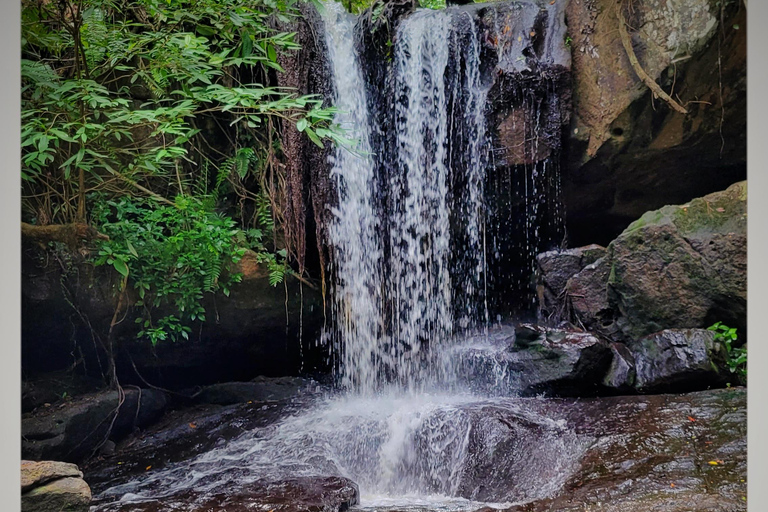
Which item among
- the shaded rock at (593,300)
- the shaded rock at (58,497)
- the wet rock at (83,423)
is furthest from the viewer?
the shaded rock at (593,300)

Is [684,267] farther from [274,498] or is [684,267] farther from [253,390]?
[253,390]

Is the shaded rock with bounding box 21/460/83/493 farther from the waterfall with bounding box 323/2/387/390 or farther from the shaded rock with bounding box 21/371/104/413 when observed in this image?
the waterfall with bounding box 323/2/387/390

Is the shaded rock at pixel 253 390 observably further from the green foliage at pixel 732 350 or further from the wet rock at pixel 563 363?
the green foliage at pixel 732 350

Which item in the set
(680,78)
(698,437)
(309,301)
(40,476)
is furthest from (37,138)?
(680,78)

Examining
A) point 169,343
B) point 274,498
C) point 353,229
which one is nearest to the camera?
A: point 274,498

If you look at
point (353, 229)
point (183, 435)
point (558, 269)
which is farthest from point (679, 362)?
point (183, 435)

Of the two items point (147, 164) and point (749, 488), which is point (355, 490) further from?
point (147, 164)

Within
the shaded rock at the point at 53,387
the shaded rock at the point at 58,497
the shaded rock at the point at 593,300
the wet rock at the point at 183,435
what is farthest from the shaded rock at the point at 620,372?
the shaded rock at the point at 53,387

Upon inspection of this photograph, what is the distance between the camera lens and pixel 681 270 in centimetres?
380

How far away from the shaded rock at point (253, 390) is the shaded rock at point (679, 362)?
2.60 meters

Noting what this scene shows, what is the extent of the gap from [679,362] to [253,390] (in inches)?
123

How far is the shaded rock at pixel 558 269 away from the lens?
4.71 meters

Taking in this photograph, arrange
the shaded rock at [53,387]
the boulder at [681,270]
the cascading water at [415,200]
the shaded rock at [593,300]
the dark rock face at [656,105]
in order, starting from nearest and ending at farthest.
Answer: the shaded rock at [53,387]
the boulder at [681,270]
the dark rock face at [656,105]
the shaded rock at [593,300]
the cascading water at [415,200]

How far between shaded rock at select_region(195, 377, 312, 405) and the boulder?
249 cm
